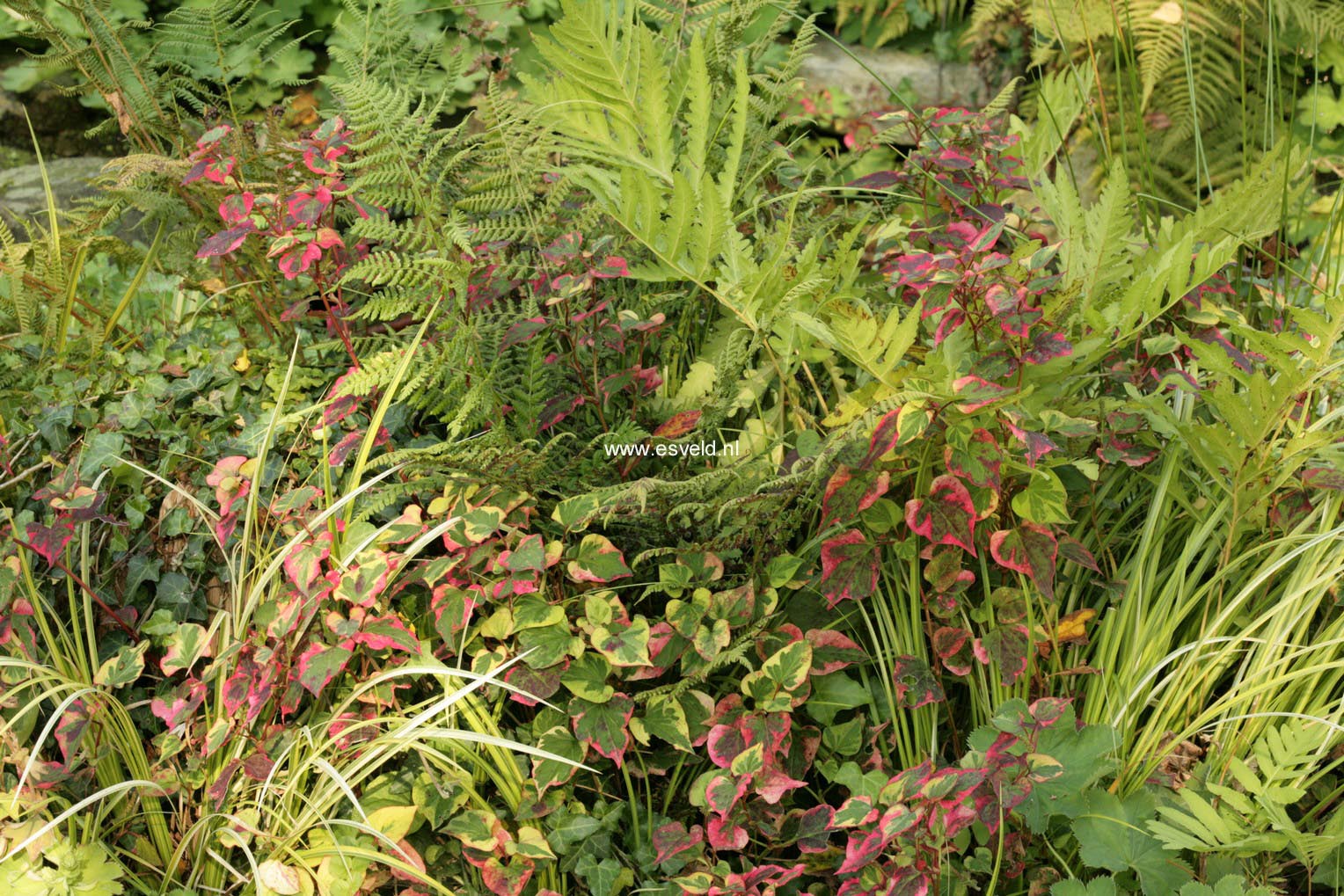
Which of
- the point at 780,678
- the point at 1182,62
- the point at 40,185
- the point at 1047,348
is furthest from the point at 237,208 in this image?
the point at 1182,62

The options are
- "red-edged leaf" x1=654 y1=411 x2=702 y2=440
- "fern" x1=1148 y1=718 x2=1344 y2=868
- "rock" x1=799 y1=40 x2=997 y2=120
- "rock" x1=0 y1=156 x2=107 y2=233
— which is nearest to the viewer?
"fern" x1=1148 y1=718 x2=1344 y2=868

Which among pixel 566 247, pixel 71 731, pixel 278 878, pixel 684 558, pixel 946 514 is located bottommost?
pixel 278 878

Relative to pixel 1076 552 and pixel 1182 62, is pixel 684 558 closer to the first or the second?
pixel 1076 552

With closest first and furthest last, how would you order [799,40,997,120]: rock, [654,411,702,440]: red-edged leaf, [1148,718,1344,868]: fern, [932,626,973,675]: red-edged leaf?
[1148,718,1344,868]: fern
[932,626,973,675]: red-edged leaf
[654,411,702,440]: red-edged leaf
[799,40,997,120]: rock

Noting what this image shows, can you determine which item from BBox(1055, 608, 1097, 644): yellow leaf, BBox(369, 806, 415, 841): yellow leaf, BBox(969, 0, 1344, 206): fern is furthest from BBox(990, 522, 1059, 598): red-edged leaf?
BBox(969, 0, 1344, 206): fern

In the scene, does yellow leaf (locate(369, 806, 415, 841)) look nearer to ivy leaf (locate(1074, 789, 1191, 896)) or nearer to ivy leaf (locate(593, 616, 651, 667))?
ivy leaf (locate(593, 616, 651, 667))

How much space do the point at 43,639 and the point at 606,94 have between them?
1253 millimetres

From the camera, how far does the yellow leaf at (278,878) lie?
1397mm

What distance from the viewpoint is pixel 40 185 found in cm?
329

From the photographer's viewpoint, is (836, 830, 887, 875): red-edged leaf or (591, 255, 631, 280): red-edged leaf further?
(591, 255, 631, 280): red-edged leaf

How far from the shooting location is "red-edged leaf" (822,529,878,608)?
1493 mm

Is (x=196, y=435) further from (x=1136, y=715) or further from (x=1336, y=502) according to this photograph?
(x=1336, y=502)

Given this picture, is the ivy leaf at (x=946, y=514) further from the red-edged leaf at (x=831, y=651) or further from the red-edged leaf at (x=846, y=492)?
the red-edged leaf at (x=831, y=651)

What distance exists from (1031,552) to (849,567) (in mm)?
251
